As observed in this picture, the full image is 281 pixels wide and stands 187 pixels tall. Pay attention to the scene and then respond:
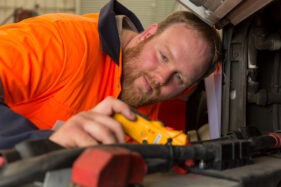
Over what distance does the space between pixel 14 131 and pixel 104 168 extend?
49 cm

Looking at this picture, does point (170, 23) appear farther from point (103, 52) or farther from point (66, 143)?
point (66, 143)

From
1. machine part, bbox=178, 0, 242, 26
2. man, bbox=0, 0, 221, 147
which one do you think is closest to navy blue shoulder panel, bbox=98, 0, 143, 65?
man, bbox=0, 0, 221, 147

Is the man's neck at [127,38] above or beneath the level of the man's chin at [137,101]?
above

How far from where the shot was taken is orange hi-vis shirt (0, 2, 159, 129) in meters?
1.15

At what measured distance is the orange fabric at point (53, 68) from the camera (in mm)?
1146

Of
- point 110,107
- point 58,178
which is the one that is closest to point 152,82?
point 110,107

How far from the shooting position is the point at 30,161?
0.46 m

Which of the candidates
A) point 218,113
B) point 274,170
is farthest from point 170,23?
point 274,170

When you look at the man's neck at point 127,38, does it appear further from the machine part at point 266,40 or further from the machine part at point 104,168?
the machine part at point 104,168

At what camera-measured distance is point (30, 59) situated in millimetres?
1177

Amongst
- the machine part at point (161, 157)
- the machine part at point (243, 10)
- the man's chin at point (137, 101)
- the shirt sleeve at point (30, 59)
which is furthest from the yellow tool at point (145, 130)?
the man's chin at point (137, 101)

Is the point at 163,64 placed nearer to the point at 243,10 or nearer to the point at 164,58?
the point at 164,58

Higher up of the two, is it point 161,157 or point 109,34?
point 109,34

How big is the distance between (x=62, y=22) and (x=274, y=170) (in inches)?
Answer: 44.2
